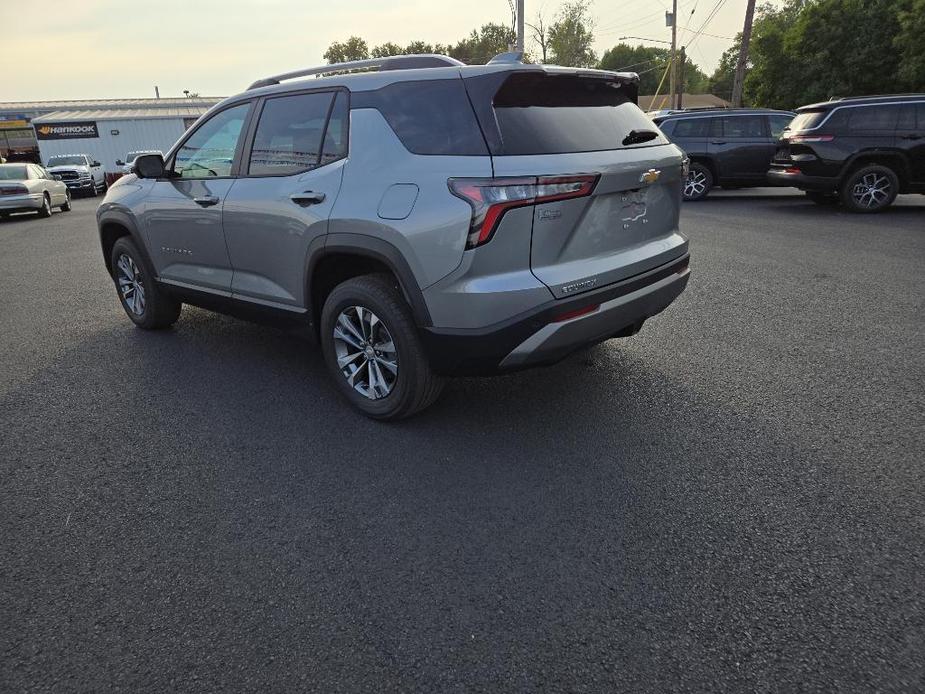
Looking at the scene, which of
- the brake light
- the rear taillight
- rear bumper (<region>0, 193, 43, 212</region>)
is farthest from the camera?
rear bumper (<region>0, 193, 43, 212</region>)

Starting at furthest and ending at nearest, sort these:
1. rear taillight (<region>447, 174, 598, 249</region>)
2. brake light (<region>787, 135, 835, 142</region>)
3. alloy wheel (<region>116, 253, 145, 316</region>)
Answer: brake light (<region>787, 135, 835, 142</region>)
alloy wheel (<region>116, 253, 145, 316</region>)
rear taillight (<region>447, 174, 598, 249</region>)

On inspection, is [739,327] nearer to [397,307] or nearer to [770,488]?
[770,488]

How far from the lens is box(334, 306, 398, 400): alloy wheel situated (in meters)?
3.60

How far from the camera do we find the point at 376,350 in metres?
3.65

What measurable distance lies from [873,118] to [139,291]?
36.1 feet

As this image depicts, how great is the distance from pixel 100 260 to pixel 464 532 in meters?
8.96

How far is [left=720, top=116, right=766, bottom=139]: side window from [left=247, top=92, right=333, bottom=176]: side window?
1179cm

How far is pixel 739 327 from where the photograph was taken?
5.23 meters

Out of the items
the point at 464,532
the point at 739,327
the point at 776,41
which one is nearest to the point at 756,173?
the point at 739,327

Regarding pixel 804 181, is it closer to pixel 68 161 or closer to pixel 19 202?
pixel 19 202

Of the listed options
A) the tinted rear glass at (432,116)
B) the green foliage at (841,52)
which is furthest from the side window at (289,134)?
the green foliage at (841,52)

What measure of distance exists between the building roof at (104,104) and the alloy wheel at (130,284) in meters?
47.7

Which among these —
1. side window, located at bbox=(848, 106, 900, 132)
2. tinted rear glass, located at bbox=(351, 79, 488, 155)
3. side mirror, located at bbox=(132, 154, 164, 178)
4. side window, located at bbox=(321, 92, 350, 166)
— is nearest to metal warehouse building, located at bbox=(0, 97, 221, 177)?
side window, located at bbox=(848, 106, 900, 132)

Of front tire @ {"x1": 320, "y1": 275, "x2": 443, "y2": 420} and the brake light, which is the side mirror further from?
the brake light
